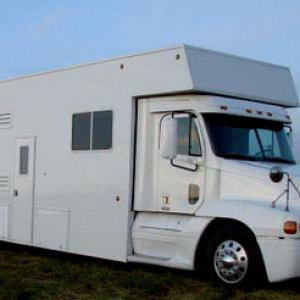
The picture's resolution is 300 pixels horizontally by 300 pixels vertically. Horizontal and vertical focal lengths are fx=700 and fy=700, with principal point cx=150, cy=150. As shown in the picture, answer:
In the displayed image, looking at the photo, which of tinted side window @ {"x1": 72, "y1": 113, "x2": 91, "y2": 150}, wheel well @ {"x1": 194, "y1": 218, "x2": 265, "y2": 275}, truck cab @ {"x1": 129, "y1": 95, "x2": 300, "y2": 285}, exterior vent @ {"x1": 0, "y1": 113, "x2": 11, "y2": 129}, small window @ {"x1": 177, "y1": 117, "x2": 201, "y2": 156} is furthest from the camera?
exterior vent @ {"x1": 0, "y1": 113, "x2": 11, "y2": 129}

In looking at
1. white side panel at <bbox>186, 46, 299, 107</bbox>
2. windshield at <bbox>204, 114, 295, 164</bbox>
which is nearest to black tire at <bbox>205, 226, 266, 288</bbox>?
windshield at <bbox>204, 114, 295, 164</bbox>

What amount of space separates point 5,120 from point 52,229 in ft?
7.97

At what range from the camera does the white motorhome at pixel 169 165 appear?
332 inches

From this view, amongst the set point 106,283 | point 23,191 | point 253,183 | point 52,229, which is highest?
point 253,183

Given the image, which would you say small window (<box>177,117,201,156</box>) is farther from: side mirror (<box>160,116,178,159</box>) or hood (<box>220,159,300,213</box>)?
hood (<box>220,159,300,213</box>)

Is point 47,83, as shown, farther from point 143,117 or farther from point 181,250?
point 181,250

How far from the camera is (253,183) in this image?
859cm

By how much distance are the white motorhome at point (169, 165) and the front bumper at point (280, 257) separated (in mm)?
13

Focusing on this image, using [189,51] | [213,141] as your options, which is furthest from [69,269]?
[189,51]

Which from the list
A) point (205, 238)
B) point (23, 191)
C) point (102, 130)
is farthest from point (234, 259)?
point (23, 191)

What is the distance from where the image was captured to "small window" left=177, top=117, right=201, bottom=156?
904cm

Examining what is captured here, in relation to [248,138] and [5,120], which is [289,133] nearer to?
[248,138]

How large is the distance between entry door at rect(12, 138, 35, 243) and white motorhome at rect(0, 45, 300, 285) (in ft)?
0.11

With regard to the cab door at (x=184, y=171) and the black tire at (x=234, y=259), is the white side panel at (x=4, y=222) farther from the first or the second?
the black tire at (x=234, y=259)
